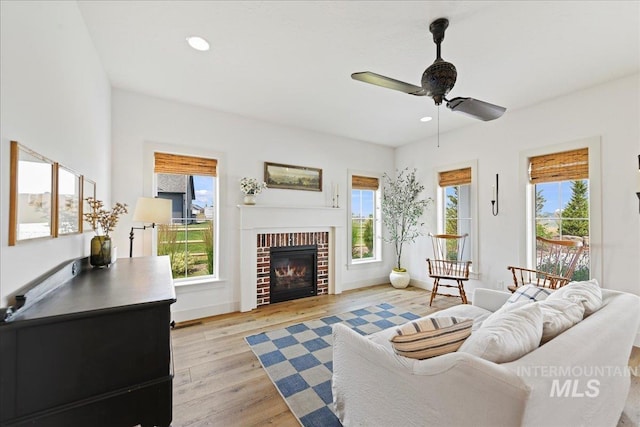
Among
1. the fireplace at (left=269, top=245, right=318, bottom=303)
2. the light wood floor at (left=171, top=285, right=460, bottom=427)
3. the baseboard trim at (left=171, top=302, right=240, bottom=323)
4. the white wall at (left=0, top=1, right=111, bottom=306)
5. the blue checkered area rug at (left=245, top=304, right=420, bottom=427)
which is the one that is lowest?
the light wood floor at (left=171, top=285, right=460, bottom=427)

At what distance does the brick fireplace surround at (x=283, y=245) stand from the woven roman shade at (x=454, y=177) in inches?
87.5

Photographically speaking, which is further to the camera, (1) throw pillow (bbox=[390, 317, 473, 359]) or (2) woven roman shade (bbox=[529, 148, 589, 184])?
(2) woven roman shade (bbox=[529, 148, 589, 184])

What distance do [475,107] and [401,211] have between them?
2.92 metres

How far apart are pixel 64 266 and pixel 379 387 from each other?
1.87m

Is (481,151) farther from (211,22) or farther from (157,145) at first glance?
(157,145)

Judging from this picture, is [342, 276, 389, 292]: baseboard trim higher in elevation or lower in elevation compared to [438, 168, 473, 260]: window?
lower

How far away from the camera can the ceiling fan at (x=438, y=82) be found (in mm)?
1876

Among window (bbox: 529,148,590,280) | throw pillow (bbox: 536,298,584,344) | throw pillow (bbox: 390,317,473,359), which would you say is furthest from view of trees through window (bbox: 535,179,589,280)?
throw pillow (bbox: 390,317,473,359)

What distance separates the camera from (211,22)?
1988 mm

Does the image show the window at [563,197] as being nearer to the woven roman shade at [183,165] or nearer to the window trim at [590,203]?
the window trim at [590,203]

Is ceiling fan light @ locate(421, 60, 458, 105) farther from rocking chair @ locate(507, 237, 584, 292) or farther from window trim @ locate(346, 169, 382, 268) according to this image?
window trim @ locate(346, 169, 382, 268)

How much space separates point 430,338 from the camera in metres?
1.21

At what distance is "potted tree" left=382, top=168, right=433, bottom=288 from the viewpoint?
483cm

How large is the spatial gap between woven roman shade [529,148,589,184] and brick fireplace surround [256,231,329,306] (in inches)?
121
